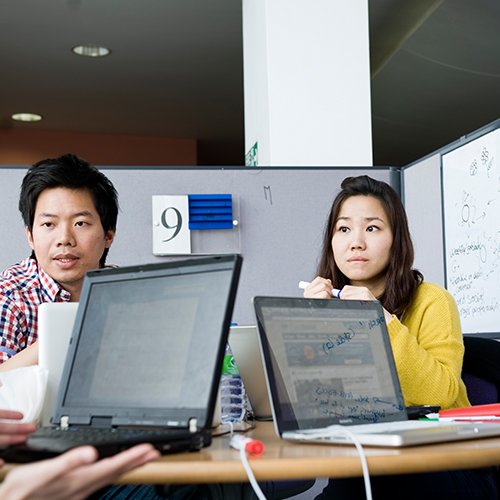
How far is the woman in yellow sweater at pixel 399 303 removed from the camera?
1459mm

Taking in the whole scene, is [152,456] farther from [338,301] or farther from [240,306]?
[240,306]

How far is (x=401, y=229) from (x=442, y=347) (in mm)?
435

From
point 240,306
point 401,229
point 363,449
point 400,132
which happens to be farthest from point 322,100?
point 400,132

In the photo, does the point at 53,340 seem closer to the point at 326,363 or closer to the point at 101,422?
the point at 101,422

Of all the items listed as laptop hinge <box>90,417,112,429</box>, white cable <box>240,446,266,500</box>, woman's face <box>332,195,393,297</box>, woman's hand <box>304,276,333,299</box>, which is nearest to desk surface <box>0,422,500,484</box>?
white cable <box>240,446,266,500</box>

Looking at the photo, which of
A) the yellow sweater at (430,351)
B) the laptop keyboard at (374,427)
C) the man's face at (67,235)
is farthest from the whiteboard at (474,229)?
the laptop keyboard at (374,427)

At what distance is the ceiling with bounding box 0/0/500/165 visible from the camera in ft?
16.3

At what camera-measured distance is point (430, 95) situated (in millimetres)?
6039

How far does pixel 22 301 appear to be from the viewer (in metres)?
1.76

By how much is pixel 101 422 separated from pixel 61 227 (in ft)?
2.95

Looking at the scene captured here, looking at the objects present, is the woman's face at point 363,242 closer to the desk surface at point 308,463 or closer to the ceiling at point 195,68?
the desk surface at point 308,463

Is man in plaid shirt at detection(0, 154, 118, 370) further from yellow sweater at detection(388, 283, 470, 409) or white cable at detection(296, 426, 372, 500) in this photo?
→ white cable at detection(296, 426, 372, 500)

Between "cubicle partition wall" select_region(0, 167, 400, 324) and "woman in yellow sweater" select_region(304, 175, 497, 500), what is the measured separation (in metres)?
0.86

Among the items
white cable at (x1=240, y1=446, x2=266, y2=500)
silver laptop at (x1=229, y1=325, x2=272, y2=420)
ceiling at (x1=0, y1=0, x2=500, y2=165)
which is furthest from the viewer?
ceiling at (x1=0, y1=0, x2=500, y2=165)
